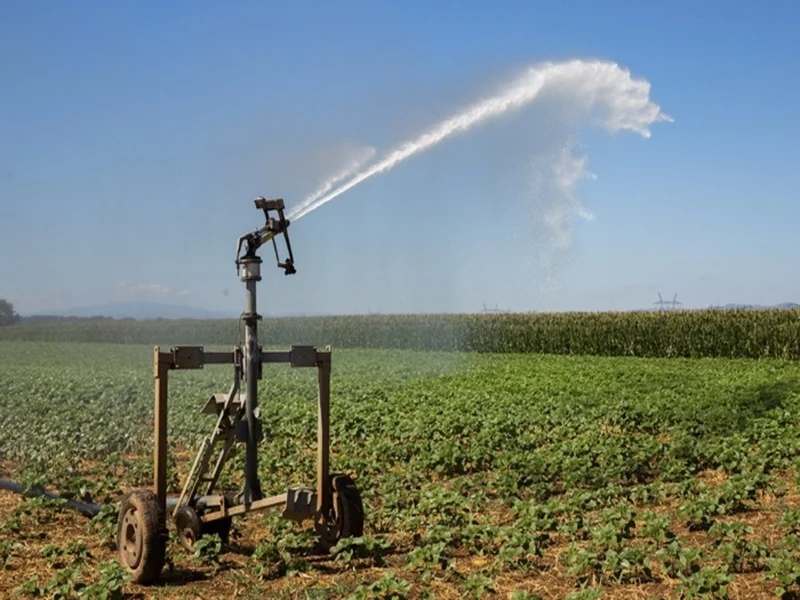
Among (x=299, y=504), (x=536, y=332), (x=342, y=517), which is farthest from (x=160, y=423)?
(x=536, y=332)

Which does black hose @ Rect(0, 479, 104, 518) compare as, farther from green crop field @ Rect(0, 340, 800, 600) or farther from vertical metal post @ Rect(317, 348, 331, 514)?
vertical metal post @ Rect(317, 348, 331, 514)

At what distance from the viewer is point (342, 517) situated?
7.02 m

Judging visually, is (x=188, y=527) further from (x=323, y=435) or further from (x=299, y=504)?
(x=323, y=435)

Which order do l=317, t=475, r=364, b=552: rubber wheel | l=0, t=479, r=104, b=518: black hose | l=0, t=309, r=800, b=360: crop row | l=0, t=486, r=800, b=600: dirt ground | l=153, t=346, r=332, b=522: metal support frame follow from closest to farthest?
l=0, t=486, r=800, b=600: dirt ground → l=153, t=346, r=332, b=522: metal support frame → l=317, t=475, r=364, b=552: rubber wheel → l=0, t=479, r=104, b=518: black hose → l=0, t=309, r=800, b=360: crop row

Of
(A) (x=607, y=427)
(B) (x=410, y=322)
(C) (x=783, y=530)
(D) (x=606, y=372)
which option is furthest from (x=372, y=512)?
(B) (x=410, y=322)

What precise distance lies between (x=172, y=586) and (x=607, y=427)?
9687mm

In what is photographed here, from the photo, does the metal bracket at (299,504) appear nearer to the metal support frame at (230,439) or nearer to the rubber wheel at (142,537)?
the metal support frame at (230,439)

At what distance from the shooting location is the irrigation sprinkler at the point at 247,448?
22.4 feet

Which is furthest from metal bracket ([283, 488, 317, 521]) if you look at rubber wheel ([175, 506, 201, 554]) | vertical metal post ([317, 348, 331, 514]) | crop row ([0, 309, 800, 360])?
crop row ([0, 309, 800, 360])

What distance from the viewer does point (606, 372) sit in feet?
85.5

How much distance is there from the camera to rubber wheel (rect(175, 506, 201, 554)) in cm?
723

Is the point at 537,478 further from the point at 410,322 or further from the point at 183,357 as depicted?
the point at 410,322

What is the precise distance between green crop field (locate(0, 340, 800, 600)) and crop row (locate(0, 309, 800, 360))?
61.7 ft

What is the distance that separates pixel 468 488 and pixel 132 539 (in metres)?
4.54
